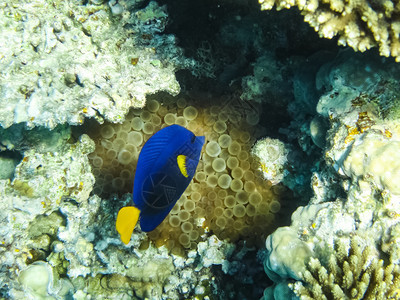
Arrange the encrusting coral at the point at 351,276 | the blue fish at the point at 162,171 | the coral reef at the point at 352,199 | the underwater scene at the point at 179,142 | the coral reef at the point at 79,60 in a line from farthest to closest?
the coral reef at the point at 79,60 → the underwater scene at the point at 179,142 → the blue fish at the point at 162,171 → the coral reef at the point at 352,199 → the encrusting coral at the point at 351,276

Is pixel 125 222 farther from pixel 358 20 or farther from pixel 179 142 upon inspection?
pixel 358 20

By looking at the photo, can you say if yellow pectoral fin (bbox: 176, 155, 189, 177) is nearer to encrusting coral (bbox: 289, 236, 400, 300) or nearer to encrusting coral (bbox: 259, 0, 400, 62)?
encrusting coral (bbox: 289, 236, 400, 300)

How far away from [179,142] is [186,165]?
18 centimetres

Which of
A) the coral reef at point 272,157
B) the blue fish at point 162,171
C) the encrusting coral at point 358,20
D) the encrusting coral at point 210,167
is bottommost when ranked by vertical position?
the encrusting coral at point 210,167

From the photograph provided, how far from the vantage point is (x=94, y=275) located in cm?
335

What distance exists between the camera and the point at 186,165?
223 cm

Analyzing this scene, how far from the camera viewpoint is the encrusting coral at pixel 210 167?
3.07 meters

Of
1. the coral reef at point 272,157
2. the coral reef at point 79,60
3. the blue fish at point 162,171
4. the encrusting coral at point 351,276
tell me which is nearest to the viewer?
the encrusting coral at point 351,276

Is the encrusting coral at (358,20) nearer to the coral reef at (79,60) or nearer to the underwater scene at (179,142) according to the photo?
the underwater scene at (179,142)

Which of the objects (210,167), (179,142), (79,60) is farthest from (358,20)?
(79,60)

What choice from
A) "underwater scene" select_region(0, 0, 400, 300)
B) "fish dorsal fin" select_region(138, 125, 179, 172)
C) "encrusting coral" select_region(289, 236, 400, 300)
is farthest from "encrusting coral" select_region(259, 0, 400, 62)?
"encrusting coral" select_region(289, 236, 400, 300)

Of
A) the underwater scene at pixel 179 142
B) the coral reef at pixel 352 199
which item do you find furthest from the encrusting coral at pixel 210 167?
the coral reef at pixel 352 199

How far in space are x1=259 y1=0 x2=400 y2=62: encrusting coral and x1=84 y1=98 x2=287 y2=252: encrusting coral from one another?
49.3 inches

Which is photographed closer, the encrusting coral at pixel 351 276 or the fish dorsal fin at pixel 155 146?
the encrusting coral at pixel 351 276
